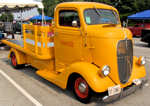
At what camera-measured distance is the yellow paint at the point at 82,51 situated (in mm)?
3727

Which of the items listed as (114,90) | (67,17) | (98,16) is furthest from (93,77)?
(67,17)

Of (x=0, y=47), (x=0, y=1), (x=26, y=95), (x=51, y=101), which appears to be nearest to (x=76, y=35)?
(x=51, y=101)

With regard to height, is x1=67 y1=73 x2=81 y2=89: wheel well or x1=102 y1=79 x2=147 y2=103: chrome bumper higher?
x1=67 y1=73 x2=81 y2=89: wheel well

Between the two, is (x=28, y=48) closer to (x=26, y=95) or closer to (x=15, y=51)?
(x=15, y=51)

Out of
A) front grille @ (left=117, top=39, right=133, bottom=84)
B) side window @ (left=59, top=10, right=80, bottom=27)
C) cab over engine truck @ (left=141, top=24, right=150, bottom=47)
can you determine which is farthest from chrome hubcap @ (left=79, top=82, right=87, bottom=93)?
cab over engine truck @ (left=141, top=24, right=150, bottom=47)

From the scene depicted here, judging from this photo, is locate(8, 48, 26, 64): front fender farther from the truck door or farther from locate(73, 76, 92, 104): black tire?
locate(73, 76, 92, 104): black tire

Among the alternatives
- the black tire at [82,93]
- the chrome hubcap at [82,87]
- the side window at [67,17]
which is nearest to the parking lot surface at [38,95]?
the black tire at [82,93]

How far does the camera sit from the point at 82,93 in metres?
4.06

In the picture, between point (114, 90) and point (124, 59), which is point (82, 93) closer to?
point (114, 90)

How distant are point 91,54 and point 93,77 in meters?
0.65

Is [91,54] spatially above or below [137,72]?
above

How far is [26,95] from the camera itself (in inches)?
179

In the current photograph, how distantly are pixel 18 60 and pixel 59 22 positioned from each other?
2.80 meters

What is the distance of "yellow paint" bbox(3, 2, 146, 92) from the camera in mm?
3727
